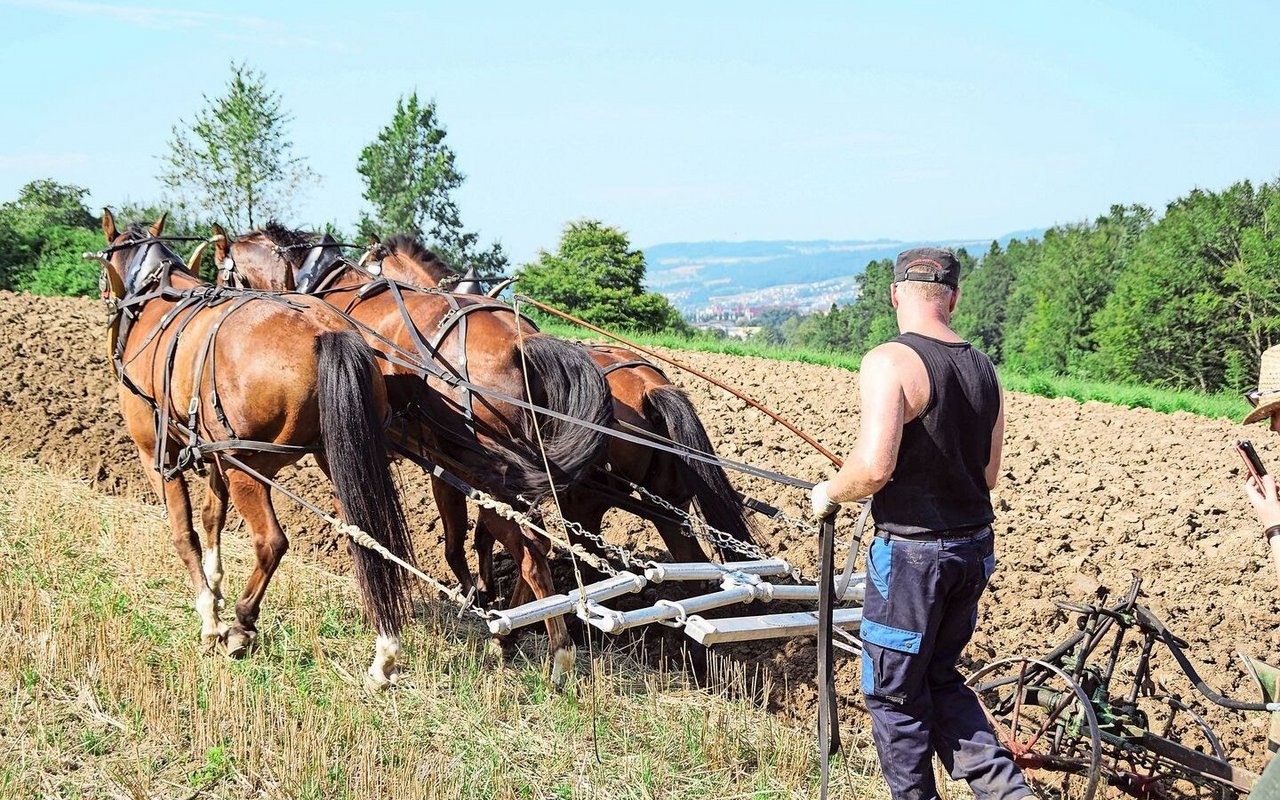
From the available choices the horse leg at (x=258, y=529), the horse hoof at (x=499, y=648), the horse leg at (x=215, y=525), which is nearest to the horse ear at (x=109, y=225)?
the horse leg at (x=215, y=525)

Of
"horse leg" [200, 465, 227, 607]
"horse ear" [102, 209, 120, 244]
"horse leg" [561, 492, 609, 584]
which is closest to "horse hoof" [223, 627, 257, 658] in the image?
"horse leg" [200, 465, 227, 607]

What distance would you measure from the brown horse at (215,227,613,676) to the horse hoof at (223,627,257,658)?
118 cm

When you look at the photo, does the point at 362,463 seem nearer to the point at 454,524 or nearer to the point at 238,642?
the point at 238,642

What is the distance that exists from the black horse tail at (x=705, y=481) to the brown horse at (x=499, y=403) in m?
0.63

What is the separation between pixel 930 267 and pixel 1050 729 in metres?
1.99

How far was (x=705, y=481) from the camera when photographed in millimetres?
5344

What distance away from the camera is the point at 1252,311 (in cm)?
3177

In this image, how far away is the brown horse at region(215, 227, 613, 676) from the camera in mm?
4758

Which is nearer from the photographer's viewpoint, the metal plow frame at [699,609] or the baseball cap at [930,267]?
the baseball cap at [930,267]

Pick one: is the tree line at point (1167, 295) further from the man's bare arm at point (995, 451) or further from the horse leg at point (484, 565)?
the man's bare arm at point (995, 451)

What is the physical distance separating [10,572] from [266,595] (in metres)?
1.28

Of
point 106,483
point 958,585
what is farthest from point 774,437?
point 958,585

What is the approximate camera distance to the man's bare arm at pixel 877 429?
272 centimetres

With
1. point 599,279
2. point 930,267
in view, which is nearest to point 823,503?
point 930,267
